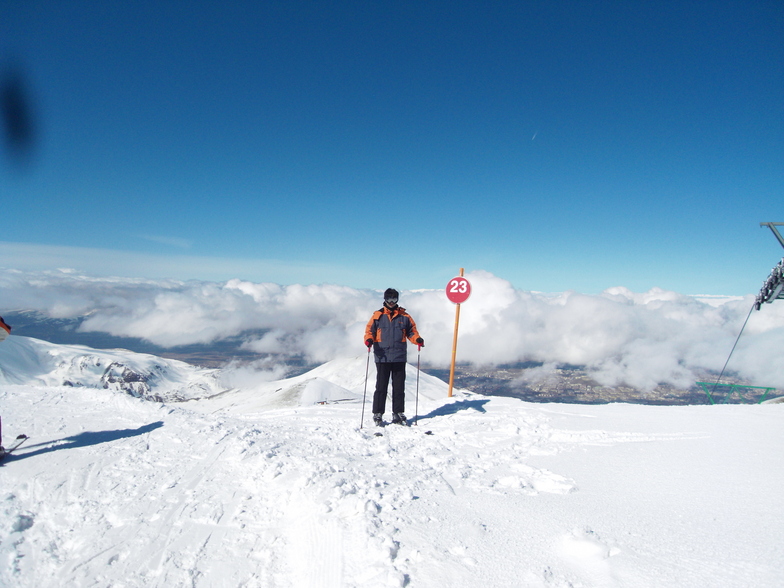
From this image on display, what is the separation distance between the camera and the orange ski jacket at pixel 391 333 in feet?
26.8

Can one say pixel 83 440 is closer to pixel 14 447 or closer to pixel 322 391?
pixel 14 447

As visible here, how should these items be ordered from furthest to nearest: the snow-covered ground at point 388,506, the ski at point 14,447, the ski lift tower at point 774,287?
1. the ski lift tower at point 774,287
2. the ski at point 14,447
3. the snow-covered ground at point 388,506

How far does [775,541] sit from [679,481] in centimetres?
176

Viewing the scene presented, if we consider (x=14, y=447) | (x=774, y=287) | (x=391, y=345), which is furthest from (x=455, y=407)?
(x=774, y=287)

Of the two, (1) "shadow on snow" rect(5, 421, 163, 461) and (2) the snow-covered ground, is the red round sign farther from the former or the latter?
(1) "shadow on snow" rect(5, 421, 163, 461)

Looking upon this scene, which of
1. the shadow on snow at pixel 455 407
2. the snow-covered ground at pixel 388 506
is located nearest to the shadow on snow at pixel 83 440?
the snow-covered ground at pixel 388 506

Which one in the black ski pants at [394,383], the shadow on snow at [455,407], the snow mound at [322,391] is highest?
the black ski pants at [394,383]

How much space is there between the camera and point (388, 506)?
152 inches

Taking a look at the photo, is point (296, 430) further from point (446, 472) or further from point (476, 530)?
point (476, 530)

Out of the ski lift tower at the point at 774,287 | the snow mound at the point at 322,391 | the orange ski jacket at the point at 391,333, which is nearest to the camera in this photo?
the orange ski jacket at the point at 391,333

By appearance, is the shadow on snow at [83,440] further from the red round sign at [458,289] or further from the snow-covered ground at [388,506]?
the red round sign at [458,289]

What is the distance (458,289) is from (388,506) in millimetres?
7823

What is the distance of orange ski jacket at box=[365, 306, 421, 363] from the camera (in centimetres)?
817

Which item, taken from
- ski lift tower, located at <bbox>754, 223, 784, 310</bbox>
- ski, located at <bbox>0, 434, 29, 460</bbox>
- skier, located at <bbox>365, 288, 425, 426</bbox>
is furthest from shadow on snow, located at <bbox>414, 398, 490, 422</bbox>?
ski lift tower, located at <bbox>754, 223, 784, 310</bbox>
